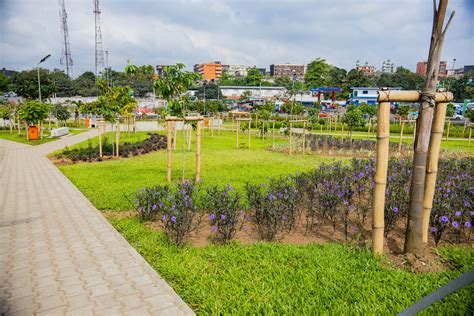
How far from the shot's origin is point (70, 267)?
157 inches

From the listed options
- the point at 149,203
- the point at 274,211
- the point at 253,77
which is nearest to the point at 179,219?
the point at 149,203

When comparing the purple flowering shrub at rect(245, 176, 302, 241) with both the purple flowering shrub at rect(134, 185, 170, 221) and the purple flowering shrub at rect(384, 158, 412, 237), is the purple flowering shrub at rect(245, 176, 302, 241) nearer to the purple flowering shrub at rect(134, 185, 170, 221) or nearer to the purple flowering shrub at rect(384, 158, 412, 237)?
the purple flowering shrub at rect(384, 158, 412, 237)

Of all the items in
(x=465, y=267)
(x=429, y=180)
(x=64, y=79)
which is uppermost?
(x=64, y=79)

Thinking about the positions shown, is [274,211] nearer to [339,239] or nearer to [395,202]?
[339,239]

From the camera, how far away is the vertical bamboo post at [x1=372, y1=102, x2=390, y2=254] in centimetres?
370

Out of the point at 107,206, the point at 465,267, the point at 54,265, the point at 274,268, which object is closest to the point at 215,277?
the point at 274,268

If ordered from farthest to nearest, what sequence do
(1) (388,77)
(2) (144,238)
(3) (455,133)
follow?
(1) (388,77)
(3) (455,133)
(2) (144,238)

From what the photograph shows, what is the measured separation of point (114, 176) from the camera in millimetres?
9242

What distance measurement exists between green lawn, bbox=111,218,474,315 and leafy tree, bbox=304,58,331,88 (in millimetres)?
77570

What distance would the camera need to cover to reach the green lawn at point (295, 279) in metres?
2.97

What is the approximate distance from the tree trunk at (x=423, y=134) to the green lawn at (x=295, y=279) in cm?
47

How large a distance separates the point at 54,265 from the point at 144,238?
1.22 metres

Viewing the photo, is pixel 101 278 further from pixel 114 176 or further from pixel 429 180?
pixel 114 176

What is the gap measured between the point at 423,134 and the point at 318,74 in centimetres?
8032
